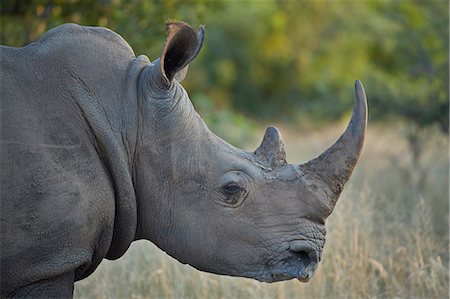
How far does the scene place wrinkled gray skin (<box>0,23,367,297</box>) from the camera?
422 cm

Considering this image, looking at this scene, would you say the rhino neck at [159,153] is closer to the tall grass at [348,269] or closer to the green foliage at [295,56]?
the tall grass at [348,269]

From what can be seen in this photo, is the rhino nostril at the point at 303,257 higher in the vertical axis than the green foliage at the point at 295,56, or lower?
lower

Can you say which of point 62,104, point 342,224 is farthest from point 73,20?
point 62,104

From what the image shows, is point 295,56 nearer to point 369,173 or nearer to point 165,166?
point 369,173

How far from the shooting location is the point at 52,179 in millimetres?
4043

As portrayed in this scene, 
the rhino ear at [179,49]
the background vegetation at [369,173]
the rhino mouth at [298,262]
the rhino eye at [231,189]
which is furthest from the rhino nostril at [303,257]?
the background vegetation at [369,173]

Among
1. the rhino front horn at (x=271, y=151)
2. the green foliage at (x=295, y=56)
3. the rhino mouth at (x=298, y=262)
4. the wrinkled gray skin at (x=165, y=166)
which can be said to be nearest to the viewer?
the wrinkled gray skin at (x=165, y=166)

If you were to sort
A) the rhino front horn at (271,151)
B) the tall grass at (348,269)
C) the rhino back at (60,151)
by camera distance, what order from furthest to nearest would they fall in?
the tall grass at (348,269) < the rhino front horn at (271,151) < the rhino back at (60,151)

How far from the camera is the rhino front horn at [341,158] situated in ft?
14.5

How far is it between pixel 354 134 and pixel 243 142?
49.9ft

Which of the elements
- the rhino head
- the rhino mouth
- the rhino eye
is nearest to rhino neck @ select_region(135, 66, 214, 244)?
the rhino head

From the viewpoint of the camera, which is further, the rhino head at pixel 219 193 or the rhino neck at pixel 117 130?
the rhino head at pixel 219 193

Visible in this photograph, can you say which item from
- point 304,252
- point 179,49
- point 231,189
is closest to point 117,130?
point 179,49

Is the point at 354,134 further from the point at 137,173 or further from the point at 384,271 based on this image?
the point at 384,271
